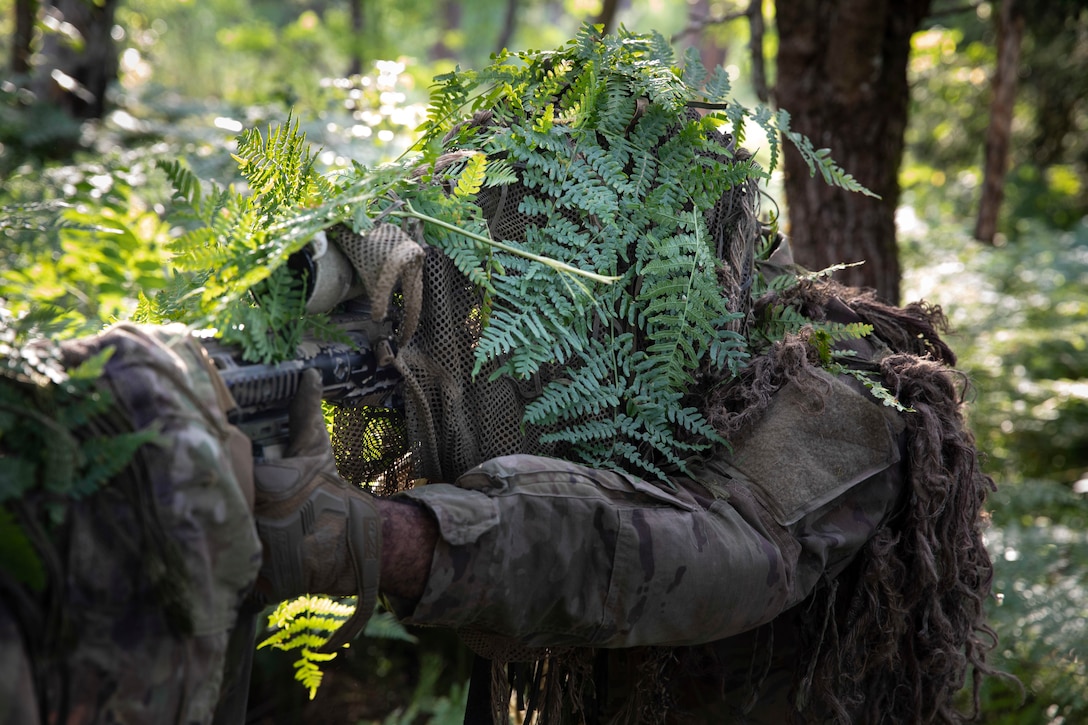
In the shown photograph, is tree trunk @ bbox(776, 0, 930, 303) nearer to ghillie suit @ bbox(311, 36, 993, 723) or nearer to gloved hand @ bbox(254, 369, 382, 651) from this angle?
ghillie suit @ bbox(311, 36, 993, 723)

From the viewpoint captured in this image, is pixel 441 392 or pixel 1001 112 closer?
pixel 441 392

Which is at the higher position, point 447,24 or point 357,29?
point 447,24

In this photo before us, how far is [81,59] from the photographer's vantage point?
203 inches

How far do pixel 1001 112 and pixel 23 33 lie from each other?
5.18 m

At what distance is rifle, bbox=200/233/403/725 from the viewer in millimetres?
1386

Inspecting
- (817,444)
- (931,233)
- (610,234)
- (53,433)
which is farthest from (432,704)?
(931,233)

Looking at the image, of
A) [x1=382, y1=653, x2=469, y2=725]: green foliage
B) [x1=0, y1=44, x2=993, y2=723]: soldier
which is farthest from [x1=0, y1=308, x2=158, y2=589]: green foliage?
[x1=382, y1=653, x2=469, y2=725]: green foliage

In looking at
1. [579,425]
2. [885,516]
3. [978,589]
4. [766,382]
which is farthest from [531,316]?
[978,589]

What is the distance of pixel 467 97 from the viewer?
1867mm

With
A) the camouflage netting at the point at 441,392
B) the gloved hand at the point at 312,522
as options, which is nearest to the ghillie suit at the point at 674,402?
the camouflage netting at the point at 441,392

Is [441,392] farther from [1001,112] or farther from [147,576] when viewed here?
[1001,112]

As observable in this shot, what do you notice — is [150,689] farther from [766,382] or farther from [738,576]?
[766,382]

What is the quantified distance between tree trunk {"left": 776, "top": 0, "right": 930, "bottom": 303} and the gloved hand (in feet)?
8.30

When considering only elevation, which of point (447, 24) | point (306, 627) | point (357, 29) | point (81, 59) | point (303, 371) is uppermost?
point (447, 24)
